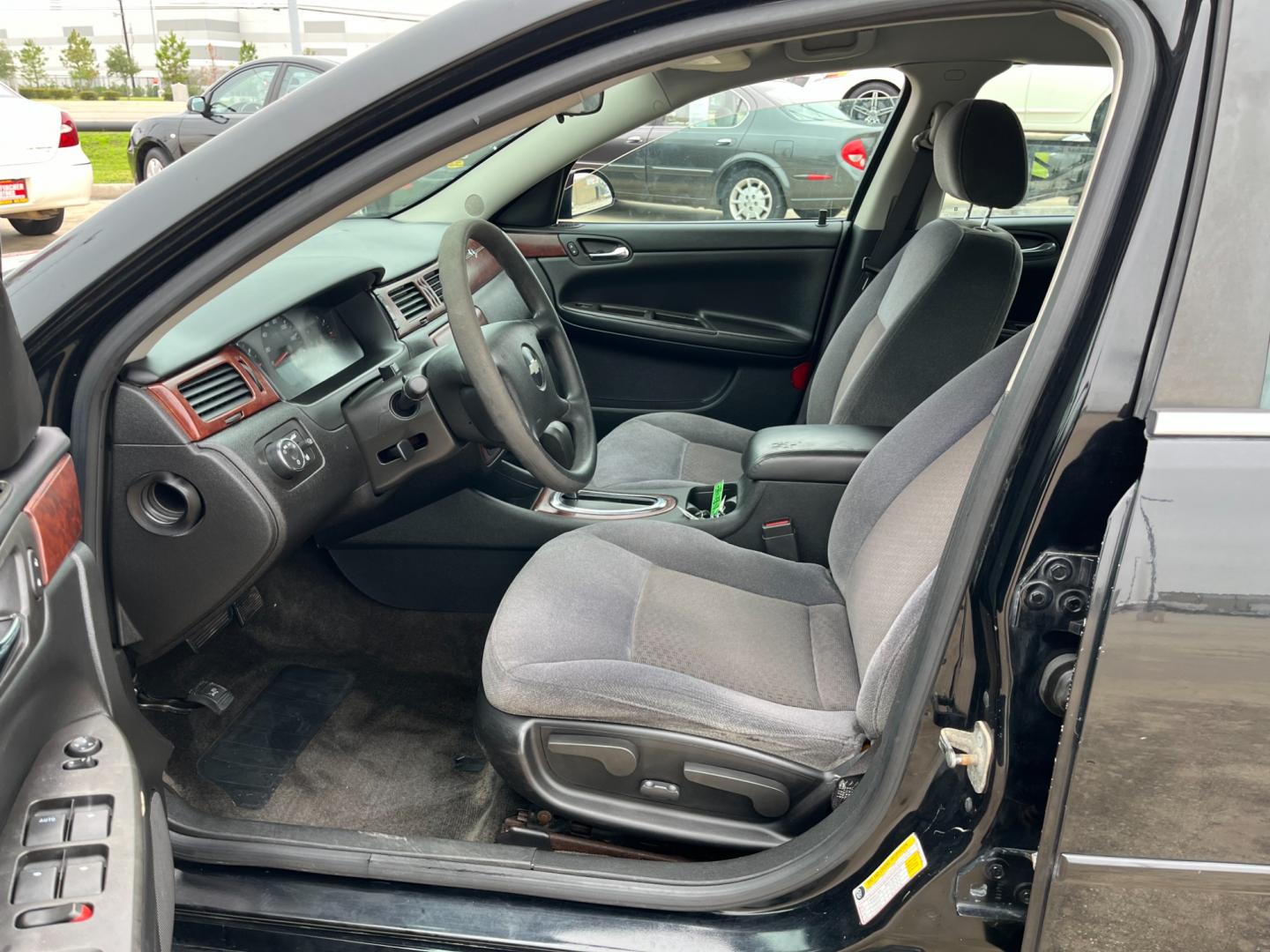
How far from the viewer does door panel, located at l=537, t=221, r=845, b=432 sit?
3.20m

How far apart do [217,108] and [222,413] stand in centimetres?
738

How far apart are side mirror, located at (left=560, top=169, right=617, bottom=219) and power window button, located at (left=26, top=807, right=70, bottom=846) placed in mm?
2573

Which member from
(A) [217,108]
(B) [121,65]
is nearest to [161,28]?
(B) [121,65]

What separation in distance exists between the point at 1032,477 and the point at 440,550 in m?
1.53

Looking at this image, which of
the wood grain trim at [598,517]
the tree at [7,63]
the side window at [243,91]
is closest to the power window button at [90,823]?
the wood grain trim at [598,517]

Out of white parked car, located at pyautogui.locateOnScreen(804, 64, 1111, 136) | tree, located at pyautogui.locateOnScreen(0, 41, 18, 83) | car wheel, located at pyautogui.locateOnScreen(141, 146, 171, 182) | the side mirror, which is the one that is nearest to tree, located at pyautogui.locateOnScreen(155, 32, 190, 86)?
tree, located at pyautogui.locateOnScreen(0, 41, 18, 83)

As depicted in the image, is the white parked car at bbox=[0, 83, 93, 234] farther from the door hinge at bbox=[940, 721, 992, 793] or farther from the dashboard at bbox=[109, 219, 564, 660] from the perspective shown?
the door hinge at bbox=[940, 721, 992, 793]

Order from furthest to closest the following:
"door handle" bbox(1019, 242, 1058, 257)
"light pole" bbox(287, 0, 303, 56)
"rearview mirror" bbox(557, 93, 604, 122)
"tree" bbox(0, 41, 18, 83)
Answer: "tree" bbox(0, 41, 18, 83) < "light pole" bbox(287, 0, 303, 56) < "door handle" bbox(1019, 242, 1058, 257) < "rearview mirror" bbox(557, 93, 604, 122)

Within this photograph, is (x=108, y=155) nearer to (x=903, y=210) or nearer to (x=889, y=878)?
(x=903, y=210)

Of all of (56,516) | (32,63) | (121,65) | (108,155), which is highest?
(56,516)

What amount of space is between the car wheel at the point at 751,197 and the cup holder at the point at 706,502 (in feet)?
4.26

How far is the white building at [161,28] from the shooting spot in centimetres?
2220

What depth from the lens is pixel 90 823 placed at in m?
0.86

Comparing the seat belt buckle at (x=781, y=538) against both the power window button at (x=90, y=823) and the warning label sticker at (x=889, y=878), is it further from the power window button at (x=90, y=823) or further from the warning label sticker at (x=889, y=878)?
the power window button at (x=90, y=823)
